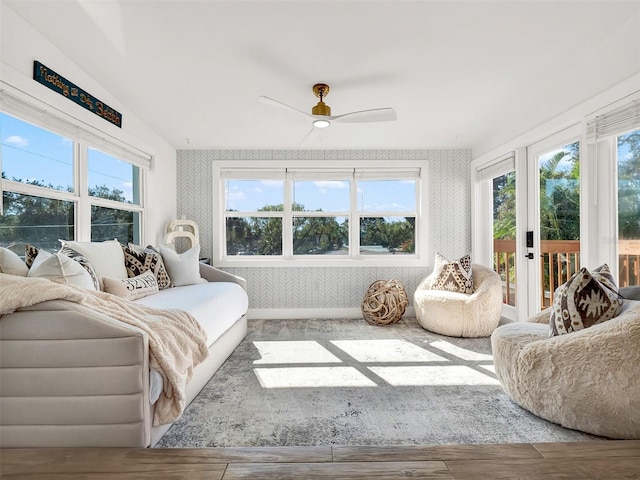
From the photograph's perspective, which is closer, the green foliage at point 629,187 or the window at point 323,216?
the green foliage at point 629,187

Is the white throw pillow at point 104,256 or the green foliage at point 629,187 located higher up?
the green foliage at point 629,187

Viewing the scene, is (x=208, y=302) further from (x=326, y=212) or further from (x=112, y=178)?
(x=326, y=212)

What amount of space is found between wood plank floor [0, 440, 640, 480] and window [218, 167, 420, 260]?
3319 mm

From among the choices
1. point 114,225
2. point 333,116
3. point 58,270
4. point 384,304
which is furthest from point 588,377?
point 114,225

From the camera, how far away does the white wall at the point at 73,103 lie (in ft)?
6.47

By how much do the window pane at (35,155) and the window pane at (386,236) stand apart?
3347 mm

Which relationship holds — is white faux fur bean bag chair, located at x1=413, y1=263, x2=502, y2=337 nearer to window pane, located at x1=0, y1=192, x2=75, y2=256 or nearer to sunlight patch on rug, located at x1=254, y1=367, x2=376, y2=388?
sunlight patch on rug, located at x1=254, y1=367, x2=376, y2=388

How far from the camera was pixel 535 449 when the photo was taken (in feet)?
4.71

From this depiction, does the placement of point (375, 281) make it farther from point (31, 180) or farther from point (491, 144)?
point (31, 180)

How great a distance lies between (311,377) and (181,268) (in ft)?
5.71

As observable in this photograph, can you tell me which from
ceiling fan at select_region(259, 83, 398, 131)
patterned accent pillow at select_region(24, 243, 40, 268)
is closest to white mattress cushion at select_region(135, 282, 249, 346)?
patterned accent pillow at select_region(24, 243, 40, 268)

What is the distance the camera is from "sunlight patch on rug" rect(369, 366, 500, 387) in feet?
7.86

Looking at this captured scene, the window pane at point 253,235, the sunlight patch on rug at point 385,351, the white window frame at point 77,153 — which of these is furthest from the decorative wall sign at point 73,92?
the sunlight patch on rug at point 385,351

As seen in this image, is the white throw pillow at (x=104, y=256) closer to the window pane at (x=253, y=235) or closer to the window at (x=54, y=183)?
the window at (x=54, y=183)
